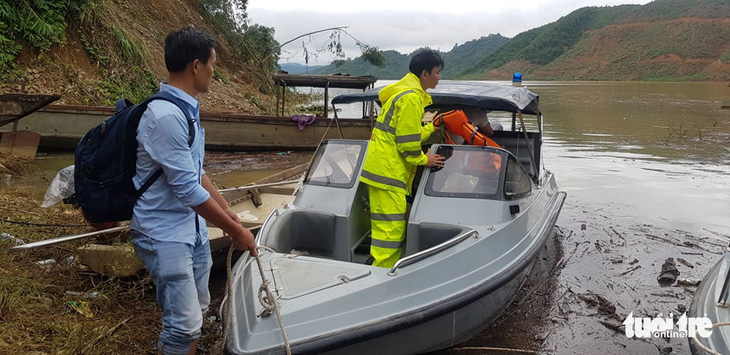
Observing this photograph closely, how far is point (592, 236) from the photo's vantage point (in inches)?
266

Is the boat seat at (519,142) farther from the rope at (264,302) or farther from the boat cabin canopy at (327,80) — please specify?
the boat cabin canopy at (327,80)

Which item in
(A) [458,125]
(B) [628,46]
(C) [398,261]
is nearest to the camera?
(C) [398,261]

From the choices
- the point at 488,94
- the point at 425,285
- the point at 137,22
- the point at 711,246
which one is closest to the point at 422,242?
the point at 425,285

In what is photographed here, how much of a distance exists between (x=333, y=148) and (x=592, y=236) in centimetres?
408

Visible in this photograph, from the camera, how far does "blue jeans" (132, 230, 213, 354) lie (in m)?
2.18

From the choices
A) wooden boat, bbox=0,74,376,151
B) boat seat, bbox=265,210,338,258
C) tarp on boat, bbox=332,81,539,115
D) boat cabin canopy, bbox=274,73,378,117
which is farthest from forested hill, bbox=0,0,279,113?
boat seat, bbox=265,210,338,258

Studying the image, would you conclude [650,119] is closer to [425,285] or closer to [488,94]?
[488,94]

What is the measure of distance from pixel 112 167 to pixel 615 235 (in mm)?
6460

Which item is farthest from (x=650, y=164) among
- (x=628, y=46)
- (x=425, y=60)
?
(x=628, y=46)

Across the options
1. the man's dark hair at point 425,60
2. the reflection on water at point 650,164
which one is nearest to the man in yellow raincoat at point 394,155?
the man's dark hair at point 425,60

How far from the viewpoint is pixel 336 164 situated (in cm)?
447

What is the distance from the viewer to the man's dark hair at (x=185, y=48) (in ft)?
6.97

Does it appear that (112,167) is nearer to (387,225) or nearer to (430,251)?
(430,251)

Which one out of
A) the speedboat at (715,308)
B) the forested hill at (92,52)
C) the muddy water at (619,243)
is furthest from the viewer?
the forested hill at (92,52)
